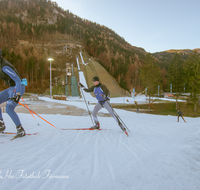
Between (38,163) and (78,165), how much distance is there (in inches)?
26.2

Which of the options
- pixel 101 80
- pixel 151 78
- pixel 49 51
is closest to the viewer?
pixel 151 78

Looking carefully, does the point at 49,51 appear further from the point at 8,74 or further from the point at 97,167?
the point at 97,167

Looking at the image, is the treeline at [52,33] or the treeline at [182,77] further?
the treeline at [52,33]

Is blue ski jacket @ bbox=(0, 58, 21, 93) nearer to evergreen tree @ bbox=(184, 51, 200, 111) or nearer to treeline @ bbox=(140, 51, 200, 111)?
treeline @ bbox=(140, 51, 200, 111)

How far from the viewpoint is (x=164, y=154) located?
8.50 ft

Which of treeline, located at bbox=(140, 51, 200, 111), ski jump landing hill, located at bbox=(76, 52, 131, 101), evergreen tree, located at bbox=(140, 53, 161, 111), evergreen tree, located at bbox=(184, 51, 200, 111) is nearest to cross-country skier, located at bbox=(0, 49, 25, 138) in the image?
treeline, located at bbox=(140, 51, 200, 111)

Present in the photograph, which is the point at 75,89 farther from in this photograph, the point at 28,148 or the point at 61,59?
the point at 28,148

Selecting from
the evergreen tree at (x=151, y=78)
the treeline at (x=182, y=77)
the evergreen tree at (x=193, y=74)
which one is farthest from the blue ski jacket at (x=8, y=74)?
the evergreen tree at (x=193, y=74)

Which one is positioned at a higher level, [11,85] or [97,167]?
[11,85]

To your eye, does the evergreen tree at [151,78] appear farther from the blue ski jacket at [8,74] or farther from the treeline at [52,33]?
the blue ski jacket at [8,74]

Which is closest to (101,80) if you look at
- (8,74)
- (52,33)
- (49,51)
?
(49,51)

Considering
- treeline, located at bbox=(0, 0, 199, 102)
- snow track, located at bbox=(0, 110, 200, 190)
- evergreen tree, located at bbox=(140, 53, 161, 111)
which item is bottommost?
snow track, located at bbox=(0, 110, 200, 190)

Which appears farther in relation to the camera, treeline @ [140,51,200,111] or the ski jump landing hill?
the ski jump landing hill

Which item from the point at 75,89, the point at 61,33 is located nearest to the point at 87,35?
the point at 61,33
